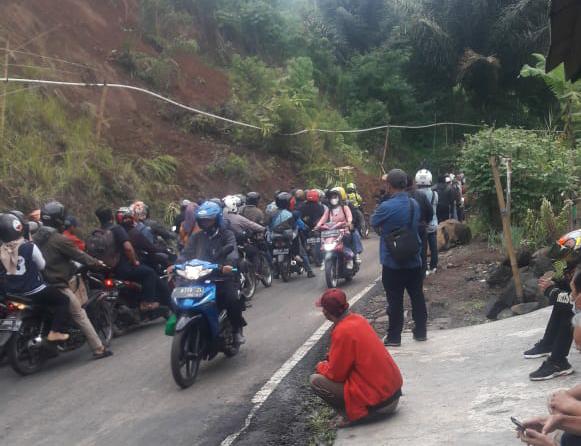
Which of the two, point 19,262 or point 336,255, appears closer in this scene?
point 19,262

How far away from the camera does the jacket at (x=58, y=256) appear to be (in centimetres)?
877

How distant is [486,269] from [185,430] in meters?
7.79

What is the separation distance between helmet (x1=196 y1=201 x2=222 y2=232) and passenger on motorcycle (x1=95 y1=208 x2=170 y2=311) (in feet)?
7.08

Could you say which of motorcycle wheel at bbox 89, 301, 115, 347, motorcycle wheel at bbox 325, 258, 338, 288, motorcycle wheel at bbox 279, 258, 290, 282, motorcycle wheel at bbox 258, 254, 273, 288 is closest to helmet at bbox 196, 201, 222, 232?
motorcycle wheel at bbox 89, 301, 115, 347

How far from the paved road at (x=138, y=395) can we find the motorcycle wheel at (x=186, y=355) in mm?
130

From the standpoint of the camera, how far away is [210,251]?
852 cm

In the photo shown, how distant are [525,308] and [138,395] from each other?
4974 millimetres

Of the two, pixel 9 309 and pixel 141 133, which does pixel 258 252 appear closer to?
pixel 9 309

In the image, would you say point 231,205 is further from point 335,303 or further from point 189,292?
point 335,303

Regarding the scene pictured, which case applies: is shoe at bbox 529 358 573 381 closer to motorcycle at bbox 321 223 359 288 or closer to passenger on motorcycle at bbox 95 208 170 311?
passenger on motorcycle at bbox 95 208 170 311

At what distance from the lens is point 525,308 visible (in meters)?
9.40

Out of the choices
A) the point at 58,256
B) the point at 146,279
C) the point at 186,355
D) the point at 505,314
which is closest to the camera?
the point at 186,355

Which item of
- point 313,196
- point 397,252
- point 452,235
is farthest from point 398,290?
point 452,235

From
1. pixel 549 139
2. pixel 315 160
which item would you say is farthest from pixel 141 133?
pixel 549 139
